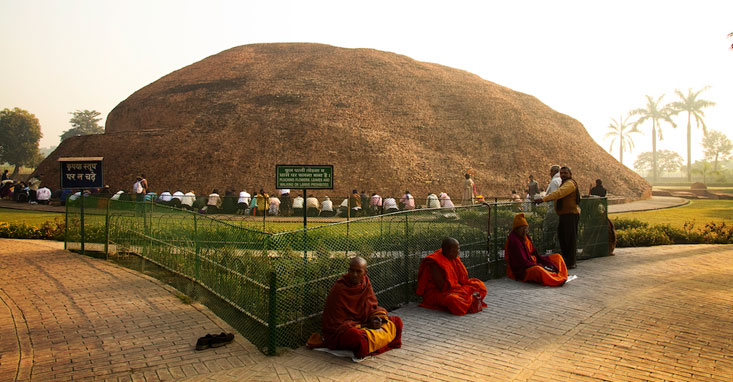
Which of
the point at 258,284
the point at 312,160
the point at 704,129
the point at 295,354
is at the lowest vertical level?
the point at 295,354

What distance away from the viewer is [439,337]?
5.44 meters

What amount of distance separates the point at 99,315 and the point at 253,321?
2.34 m

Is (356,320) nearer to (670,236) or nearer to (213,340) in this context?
(213,340)

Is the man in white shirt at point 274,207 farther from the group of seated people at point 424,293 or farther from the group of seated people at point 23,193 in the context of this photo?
the group of seated people at point 424,293

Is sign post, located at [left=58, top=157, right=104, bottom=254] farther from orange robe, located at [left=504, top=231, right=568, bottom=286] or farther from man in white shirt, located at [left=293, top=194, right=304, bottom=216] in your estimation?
man in white shirt, located at [left=293, top=194, right=304, bottom=216]

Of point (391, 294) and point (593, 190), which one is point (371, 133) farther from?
point (391, 294)

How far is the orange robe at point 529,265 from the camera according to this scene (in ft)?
25.9

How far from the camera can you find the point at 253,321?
5.36 metres

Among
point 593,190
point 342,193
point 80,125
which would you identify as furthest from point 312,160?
point 80,125

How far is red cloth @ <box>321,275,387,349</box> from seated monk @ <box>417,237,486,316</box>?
1.40 meters

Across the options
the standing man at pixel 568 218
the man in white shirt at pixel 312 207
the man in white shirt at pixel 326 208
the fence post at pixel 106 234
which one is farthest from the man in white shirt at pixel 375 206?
the standing man at pixel 568 218

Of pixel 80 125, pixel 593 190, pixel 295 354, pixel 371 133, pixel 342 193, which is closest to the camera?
pixel 295 354

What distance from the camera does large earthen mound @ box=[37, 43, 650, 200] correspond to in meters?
36.8

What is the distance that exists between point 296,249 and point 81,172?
7.46 m
